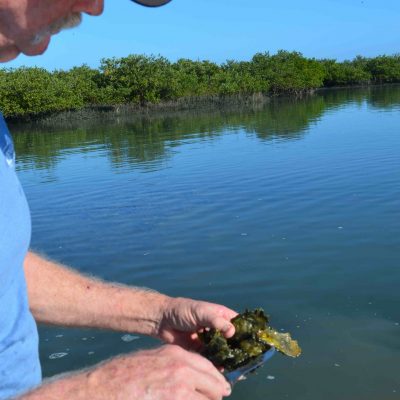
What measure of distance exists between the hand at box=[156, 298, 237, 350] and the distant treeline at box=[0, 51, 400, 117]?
205ft

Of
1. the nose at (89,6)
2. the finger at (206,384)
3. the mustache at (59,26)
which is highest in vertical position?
the nose at (89,6)

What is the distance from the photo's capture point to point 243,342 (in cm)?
212

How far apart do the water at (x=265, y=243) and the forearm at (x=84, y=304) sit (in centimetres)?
358

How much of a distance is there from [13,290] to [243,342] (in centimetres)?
85

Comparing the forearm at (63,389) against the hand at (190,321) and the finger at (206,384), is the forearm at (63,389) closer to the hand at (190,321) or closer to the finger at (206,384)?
the finger at (206,384)

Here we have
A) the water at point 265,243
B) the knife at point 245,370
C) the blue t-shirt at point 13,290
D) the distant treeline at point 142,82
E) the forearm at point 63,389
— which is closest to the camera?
the forearm at point 63,389

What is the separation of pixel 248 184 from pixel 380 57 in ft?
390

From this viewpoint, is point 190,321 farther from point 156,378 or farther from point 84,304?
point 156,378

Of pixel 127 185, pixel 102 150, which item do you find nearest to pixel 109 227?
pixel 127 185

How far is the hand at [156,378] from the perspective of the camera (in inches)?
57.2

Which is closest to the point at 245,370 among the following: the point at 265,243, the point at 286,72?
the point at 265,243

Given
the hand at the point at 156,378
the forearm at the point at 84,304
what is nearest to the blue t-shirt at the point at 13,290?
the forearm at the point at 84,304

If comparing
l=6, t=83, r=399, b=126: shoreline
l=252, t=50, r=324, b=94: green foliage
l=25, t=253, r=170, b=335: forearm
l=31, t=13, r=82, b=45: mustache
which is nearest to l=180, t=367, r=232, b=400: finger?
l=25, t=253, r=170, b=335: forearm

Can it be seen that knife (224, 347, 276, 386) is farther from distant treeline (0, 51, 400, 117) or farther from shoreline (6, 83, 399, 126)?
distant treeline (0, 51, 400, 117)
